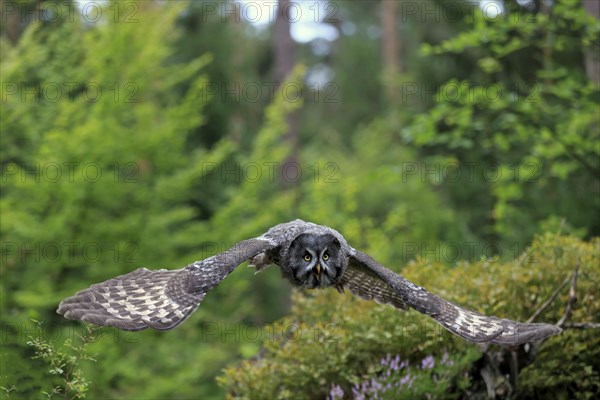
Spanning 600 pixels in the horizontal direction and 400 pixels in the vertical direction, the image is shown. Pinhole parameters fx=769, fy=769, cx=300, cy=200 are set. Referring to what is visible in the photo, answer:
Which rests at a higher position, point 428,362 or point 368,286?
point 368,286

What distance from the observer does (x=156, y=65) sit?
51.3 ft

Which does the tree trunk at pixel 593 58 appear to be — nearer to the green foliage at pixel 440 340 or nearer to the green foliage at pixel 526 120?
the green foliage at pixel 526 120

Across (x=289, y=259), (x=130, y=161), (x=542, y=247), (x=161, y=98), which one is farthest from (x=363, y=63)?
(x=289, y=259)

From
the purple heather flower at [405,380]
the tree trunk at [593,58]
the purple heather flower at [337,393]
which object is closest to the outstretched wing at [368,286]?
the purple heather flower at [405,380]

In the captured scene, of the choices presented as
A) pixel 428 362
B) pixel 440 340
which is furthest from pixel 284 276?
pixel 440 340

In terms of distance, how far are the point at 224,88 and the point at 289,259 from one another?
51.3ft

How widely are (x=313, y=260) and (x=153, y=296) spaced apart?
4.30 ft

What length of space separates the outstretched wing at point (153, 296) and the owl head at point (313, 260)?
0.25 metres

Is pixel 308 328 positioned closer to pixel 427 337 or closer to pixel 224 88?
pixel 427 337

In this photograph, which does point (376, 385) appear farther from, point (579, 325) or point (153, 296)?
point (153, 296)

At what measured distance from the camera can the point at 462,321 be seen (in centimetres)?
596

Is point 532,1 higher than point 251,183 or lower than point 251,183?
higher

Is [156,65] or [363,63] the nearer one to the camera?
[156,65]

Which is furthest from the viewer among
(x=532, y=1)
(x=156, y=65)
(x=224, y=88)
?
(x=224, y=88)
